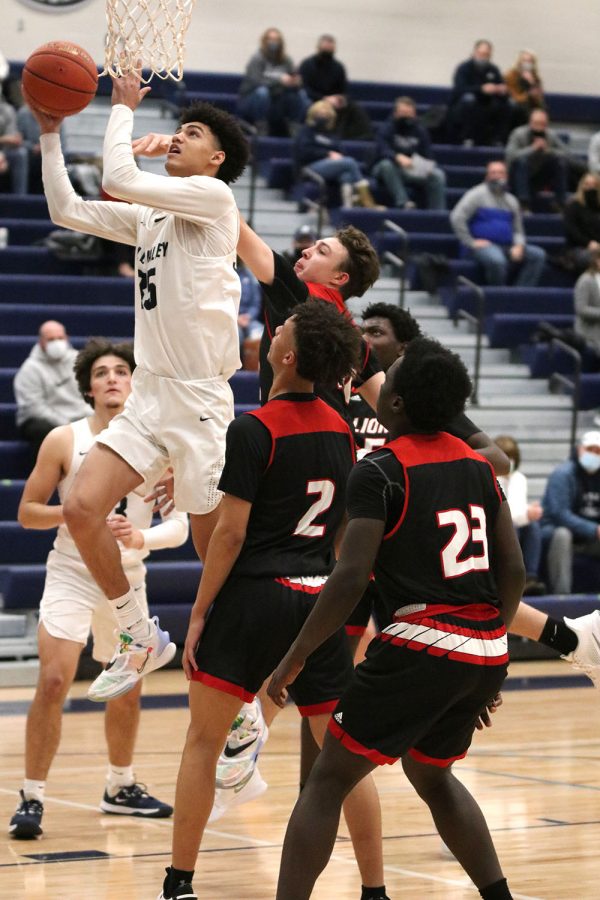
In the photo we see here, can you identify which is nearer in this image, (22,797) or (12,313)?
(22,797)

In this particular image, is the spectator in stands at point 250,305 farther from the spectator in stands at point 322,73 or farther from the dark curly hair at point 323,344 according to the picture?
the dark curly hair at point 323,344

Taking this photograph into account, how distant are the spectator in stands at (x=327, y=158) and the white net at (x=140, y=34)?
29.3 ft

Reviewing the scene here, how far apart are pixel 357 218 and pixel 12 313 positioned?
3653 millimetres

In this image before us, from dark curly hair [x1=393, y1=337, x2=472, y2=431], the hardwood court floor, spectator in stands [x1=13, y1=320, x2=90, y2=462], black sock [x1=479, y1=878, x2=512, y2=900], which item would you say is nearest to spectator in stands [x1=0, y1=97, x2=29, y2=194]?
spectator in stands [x1=13, y1=320, x2=90, y2=462]

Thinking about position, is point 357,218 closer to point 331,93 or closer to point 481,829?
point 331,93

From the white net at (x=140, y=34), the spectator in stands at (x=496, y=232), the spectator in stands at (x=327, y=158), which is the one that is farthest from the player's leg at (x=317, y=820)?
the spectator in stands at (x=327, y=158)

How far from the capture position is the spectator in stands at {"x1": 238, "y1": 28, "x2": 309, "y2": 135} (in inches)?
580

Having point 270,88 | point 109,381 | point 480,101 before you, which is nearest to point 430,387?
point 109,381

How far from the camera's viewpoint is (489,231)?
14.2 meters

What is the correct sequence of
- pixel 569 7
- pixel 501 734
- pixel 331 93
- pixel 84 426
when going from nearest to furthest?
pixel 84 426, pixel 501 734, pixel 331 93, pixel 569 7

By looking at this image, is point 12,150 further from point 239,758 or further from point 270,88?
point 239,758

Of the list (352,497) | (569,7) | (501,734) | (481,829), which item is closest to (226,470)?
(352,497)

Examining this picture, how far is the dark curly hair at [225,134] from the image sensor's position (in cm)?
483

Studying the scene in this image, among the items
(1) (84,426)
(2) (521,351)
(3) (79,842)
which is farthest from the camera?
(2) (521,351)
